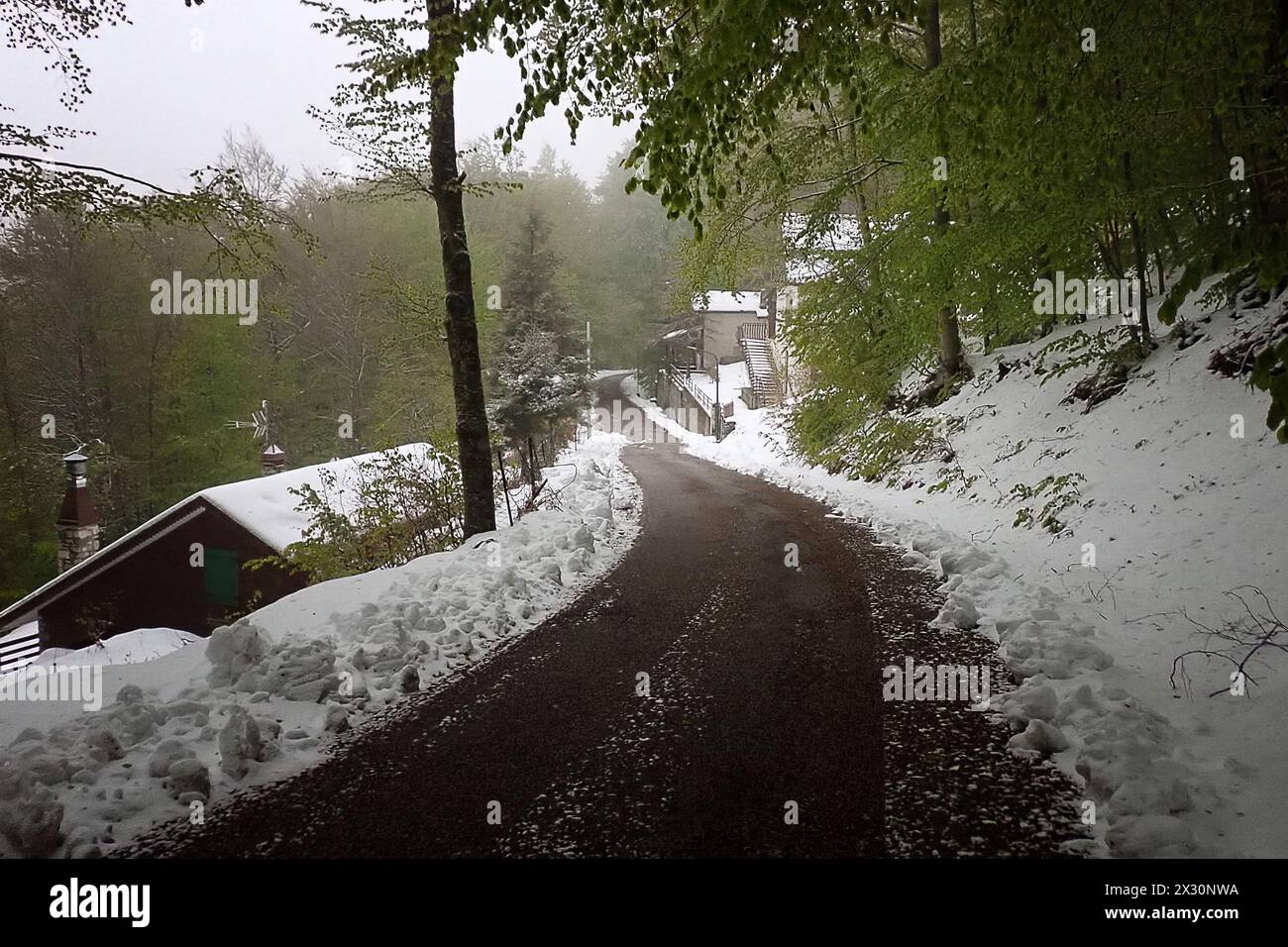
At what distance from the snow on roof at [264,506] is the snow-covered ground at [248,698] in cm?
898

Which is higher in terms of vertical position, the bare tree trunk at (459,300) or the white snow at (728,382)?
the white snow at (728,382)

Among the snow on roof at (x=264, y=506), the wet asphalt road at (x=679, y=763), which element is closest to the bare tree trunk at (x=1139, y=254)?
the wet asphalt road at (x=679, y=763)

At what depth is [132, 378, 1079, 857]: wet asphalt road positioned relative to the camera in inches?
114

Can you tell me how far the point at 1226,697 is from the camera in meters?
3.64

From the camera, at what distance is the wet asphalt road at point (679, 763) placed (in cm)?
290

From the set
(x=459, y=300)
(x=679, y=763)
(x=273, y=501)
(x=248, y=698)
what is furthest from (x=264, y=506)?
(x=679, y=763)

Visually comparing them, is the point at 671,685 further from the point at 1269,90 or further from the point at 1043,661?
the point at 1269,90

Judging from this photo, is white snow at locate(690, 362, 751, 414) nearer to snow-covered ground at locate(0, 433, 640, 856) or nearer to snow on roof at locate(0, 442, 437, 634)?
snow on roof at locate(0, 442, 437, 634)

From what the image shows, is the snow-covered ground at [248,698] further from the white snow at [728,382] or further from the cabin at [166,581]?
the white snow at [728,382]

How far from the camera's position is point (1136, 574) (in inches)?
221

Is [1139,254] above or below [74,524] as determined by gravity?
above

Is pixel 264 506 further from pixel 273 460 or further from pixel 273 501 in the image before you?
pixel 273 460

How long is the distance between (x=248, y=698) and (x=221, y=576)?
55.0 ft
